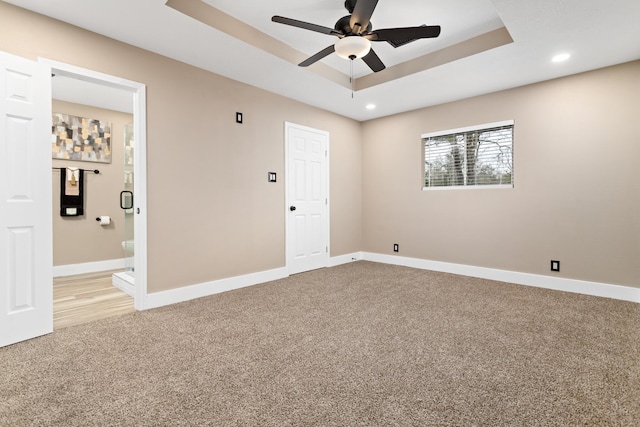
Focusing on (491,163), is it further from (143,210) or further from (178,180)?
(143,210)

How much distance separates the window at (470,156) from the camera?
417cm

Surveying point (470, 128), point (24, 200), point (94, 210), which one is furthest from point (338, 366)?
point (94, 210)

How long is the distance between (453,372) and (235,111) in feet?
11.6

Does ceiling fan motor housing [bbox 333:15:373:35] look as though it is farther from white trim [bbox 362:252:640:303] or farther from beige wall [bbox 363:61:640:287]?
white trim [bbox 362:252:640:303]

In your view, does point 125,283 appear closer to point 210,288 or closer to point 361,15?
point 210,288

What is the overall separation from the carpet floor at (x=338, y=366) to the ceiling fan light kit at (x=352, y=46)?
226 centimetres

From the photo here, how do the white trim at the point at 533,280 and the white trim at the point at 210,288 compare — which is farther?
the white trim at the point at 533,280

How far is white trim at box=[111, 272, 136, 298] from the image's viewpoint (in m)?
3.62

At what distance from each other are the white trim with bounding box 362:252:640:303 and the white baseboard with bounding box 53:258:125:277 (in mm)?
4589

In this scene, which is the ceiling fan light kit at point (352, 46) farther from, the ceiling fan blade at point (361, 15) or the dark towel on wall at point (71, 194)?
the dark towel on wall at point (71, 194)

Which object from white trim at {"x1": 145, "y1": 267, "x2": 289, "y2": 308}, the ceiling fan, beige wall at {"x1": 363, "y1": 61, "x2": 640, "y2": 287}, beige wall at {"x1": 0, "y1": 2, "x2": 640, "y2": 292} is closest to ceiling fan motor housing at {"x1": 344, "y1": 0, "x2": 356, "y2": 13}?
the ceiling fan

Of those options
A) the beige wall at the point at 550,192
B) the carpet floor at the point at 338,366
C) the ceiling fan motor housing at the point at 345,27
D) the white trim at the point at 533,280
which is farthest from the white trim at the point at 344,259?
the ceiling fan motor housing at the point at 345,27

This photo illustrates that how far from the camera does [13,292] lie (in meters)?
2.35

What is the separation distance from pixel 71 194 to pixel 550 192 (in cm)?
667
